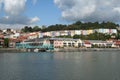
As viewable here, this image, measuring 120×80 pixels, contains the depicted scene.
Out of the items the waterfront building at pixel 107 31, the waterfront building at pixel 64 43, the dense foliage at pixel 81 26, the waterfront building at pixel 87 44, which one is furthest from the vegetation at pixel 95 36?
the waterfront building at pixel 64 43

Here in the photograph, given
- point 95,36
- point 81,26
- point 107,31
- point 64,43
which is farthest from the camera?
point 81,26

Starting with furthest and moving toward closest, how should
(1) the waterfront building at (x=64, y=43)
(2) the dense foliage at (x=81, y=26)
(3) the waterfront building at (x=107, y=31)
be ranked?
(2) the dense foliage at (x=81, y=26) → (3) the waterfront building at (x=107, y=31) → (1) the waterfront building at (x=64, y=43)

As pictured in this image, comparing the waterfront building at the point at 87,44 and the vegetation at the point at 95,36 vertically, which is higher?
the vegetation at the point at 95,36

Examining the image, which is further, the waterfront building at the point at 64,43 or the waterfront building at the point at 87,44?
the waterfront building at the point at 87,44

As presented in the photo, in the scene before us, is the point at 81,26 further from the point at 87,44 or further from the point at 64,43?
the point at 64,43

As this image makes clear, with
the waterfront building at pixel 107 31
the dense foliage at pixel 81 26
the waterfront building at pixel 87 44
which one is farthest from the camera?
the dense foliage at pixel 81 26

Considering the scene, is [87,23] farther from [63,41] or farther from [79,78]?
[79,78]

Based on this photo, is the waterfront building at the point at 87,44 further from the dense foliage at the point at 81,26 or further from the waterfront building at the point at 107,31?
the dense foliage at the point at 81,26

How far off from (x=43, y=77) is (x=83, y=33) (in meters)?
143

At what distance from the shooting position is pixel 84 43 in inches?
5187

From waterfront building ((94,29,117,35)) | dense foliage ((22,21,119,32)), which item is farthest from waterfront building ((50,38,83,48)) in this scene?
dense foliage ((22,21,119,32))

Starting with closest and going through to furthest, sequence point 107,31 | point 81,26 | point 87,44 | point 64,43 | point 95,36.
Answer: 1. point 64,43
2. point 87,44
3. point 95,36
4. point 107,31
5. point 81,26

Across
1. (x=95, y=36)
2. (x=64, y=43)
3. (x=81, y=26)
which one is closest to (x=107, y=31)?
(x=95, y=36)

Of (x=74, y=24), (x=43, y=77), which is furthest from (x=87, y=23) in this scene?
(x=43, y=77)
